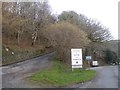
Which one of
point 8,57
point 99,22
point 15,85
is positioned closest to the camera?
point 15,85

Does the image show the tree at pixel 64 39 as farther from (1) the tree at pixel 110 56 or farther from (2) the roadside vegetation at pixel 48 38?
(1) the tree at pixel 110 56

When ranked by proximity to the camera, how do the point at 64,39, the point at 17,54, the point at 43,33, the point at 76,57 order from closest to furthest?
the point at 76,57
the point at 64,39
the point at 17,54
the point at 43,33

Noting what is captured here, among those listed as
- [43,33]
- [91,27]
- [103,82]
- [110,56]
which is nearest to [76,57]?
[103,82]

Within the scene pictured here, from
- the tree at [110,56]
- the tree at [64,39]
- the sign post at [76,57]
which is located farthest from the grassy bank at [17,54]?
the tree at [110,56]

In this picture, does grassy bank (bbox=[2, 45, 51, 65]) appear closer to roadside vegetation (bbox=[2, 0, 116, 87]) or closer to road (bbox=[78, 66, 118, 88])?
roadside vegetation (bbox=[2, 0, 116, 87])

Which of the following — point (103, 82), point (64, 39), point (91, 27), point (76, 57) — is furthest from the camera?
point (91, 27)

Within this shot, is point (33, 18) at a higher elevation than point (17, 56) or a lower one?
higher

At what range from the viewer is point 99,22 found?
6431 centimetres

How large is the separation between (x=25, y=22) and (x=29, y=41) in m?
7.70

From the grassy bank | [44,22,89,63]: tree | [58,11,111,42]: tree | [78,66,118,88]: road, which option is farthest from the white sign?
[58,11,111,42]: tree

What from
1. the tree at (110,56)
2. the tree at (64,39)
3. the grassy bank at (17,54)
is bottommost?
the tree at (110,56)

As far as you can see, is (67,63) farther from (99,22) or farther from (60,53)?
(99,22)

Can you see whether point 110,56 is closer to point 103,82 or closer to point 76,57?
point 76,57

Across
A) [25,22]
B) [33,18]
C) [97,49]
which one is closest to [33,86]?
[25,22]
